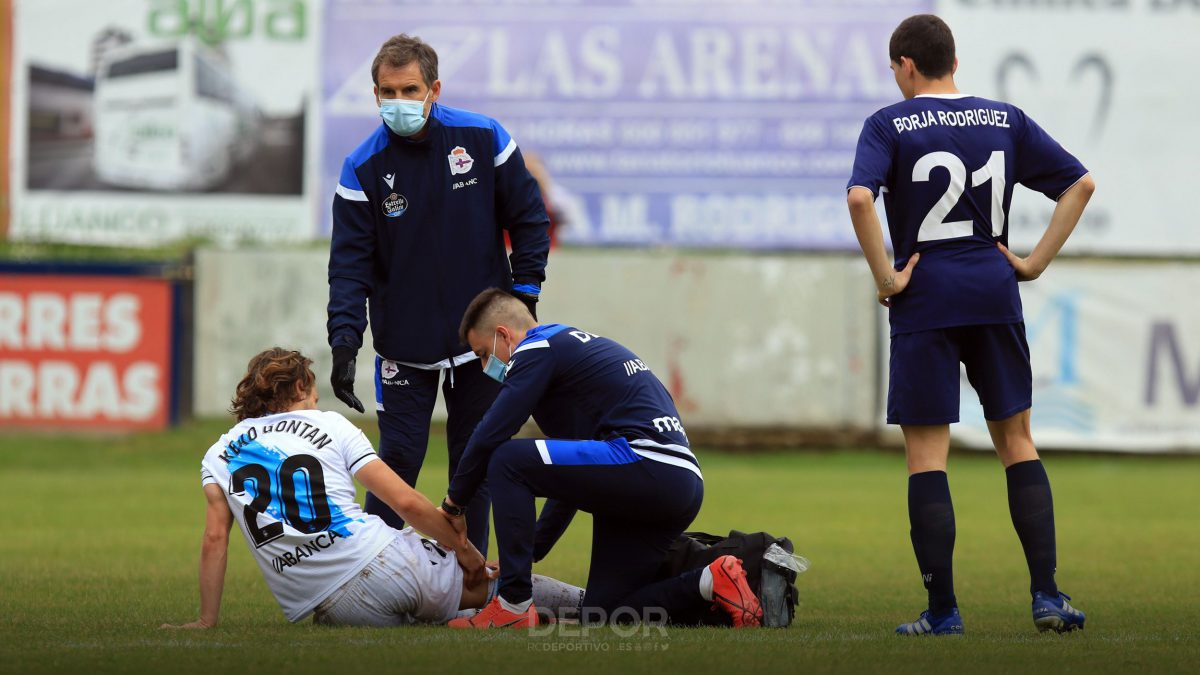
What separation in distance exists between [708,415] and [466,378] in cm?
903

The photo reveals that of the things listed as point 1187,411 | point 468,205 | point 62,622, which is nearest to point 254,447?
point 62,622

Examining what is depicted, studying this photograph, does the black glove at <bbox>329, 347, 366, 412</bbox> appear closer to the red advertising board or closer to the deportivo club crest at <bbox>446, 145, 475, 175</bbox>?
the deportivo club crest at <bbox>446, 145, 475, 175</bbox>

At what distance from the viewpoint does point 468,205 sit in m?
6.77

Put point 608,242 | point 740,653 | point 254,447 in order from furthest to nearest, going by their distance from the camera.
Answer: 1. point 608,242
2. point 254,447
3. point 740,653

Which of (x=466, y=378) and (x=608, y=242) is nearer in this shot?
(x=466, y=378)

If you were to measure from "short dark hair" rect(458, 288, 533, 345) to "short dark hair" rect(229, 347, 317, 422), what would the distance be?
68 centimetres

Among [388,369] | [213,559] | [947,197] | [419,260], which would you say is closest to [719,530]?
[388,369]

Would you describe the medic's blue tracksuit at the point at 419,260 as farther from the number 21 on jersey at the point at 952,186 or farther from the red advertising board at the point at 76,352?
the red advertising board at the point at 76,352

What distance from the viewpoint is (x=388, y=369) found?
268 inches

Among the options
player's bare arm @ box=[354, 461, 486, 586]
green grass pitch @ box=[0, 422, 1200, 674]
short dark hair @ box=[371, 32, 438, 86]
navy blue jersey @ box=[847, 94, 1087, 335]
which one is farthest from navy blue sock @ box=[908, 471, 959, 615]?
short dark hair @ box=[371, 32, 438, 86]

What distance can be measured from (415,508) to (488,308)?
0.88 meters

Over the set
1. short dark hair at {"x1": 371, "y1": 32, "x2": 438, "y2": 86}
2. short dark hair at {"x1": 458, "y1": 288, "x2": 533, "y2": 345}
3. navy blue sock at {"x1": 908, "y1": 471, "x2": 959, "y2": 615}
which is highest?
short dark hair at {"x1": 371, "y1": 32, "x2": 438, "y2": 86}

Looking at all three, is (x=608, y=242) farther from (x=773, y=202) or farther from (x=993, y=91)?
(x=993, y=91)

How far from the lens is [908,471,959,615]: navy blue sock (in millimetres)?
5629
